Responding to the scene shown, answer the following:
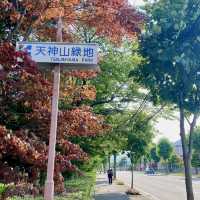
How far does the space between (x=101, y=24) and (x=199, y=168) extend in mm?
76328

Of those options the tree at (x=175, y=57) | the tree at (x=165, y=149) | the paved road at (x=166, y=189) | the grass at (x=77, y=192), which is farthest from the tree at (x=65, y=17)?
the tree at (x=165, y=149)

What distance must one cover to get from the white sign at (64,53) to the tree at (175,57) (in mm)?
5835

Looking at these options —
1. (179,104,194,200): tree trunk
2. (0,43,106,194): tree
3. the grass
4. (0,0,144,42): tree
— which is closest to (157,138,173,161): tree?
the grass

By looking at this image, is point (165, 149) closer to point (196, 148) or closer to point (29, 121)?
point (196, 148)

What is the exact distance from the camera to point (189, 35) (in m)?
11.5

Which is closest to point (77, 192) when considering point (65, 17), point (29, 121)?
point (29, 121)

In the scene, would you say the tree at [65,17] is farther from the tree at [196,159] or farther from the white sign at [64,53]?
the tree at [196,159]

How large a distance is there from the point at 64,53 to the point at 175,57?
5937mm

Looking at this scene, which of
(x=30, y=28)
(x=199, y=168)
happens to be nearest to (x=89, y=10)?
(x=30, y=28)

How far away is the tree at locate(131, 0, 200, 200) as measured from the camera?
11383 millimetres

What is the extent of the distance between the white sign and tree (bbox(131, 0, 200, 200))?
584 cm

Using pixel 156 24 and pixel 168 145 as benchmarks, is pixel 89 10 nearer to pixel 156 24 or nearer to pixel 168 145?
pixel 156 24

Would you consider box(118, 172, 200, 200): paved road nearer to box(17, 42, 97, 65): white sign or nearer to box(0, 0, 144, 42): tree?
box(0, 0, 144, 42): tree

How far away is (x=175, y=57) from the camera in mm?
11258
